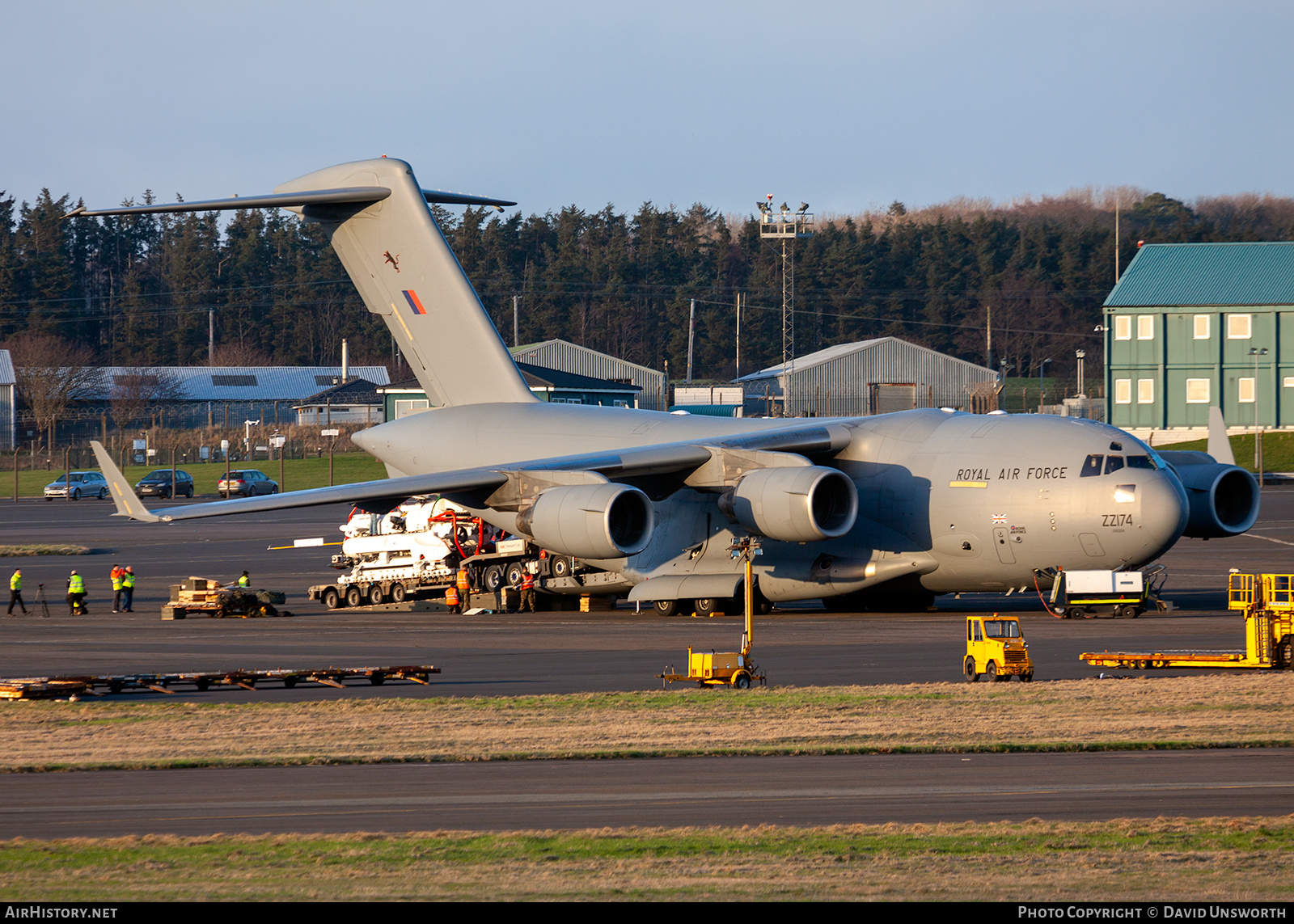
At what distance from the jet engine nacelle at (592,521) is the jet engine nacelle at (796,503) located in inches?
68.4

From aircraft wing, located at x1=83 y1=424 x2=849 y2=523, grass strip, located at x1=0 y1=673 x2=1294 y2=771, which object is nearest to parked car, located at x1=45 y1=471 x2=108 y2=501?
aircraft wing, located at x1=83 y1=424 x2=849 y2=523

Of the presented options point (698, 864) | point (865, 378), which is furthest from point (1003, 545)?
point (865, 378)

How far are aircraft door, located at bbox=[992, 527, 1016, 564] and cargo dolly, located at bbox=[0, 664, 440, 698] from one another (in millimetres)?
10818

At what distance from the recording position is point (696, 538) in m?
28.6

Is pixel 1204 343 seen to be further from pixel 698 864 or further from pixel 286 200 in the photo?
pixel 698 864

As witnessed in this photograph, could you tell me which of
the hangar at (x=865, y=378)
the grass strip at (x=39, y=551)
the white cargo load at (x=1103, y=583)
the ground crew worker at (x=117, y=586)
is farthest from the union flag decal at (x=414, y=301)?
the hangar at (x=865, y=378)

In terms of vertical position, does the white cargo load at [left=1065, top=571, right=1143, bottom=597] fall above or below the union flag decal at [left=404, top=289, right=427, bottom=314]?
below

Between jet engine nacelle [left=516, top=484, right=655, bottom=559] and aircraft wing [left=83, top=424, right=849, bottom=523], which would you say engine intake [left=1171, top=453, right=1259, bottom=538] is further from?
jet engine nacelle [left=516, top=484, right=655, bottom=559]

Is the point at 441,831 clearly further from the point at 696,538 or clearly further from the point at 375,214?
the point at 375,214

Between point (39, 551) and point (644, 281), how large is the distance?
271 feet

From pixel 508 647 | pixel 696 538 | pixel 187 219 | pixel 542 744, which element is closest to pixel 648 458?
pixel 696 538

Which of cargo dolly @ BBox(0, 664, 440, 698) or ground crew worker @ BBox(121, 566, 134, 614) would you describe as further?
ground crew worker @ BBox(121, 566, 134, 614)

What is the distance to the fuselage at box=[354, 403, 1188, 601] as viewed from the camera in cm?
2511

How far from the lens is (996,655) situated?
58.1 feet
